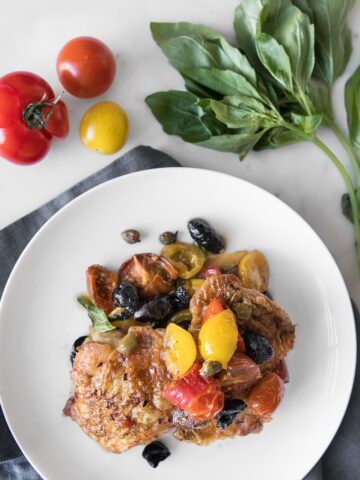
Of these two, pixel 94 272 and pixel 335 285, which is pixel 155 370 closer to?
pixel 94 272

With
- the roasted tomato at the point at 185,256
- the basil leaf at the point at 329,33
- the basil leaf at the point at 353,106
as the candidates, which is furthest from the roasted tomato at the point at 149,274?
the basil leaf at the point at 329,33

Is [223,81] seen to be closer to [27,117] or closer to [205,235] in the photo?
[205,235]

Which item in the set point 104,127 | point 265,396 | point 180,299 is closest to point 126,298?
point 180,299

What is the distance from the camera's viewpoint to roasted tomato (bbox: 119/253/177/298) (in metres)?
3.32

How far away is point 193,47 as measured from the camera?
3455 mm

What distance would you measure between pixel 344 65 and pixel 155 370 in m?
2.07

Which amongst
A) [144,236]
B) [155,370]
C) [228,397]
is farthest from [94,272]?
[228,397]

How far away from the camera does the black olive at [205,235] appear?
3.32 meters

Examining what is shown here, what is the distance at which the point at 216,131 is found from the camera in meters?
3.54

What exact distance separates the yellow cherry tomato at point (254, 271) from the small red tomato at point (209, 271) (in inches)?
4.8

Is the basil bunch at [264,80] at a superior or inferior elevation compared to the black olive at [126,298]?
superior

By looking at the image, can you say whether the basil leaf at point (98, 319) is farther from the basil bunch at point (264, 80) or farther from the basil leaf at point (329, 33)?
the basil leaf at point (329, 33)

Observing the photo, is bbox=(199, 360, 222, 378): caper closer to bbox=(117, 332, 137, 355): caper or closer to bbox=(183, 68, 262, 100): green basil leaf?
bbox=(117, 332, 137, 355): caper

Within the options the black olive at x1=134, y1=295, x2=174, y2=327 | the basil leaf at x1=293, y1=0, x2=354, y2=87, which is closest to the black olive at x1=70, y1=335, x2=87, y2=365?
the black olive at x1=134, y1=295, x2=174, y2=327
